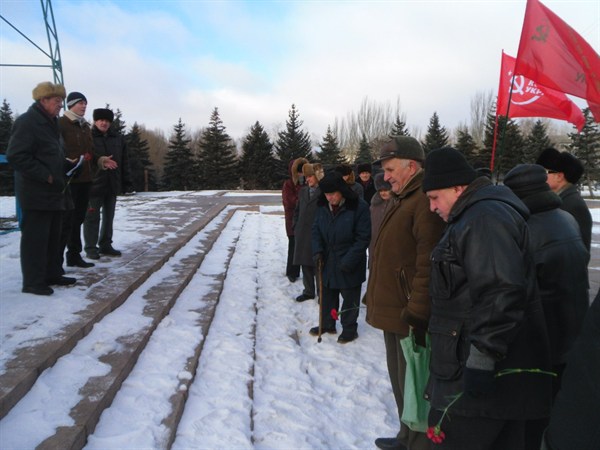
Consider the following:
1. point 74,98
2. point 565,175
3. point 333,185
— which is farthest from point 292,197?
point 565,175

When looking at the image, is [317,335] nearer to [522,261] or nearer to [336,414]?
[336,414]

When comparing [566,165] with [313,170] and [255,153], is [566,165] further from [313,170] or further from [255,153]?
[255,153]

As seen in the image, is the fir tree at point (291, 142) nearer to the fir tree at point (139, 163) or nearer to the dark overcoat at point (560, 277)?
the fir tree at point (139, 163)

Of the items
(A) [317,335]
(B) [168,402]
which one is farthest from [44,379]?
(A) [317,335]

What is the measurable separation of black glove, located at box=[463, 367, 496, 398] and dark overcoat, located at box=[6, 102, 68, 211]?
12.9 ft

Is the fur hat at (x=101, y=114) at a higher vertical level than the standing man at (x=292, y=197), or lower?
higher

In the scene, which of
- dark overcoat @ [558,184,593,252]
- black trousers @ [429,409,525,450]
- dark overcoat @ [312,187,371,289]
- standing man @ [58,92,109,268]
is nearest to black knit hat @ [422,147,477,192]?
black trousers @ [429,409,525,450]

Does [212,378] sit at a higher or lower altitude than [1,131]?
lower

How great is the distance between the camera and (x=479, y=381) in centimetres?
164

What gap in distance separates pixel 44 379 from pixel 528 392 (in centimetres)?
280

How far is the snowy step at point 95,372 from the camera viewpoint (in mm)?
2367

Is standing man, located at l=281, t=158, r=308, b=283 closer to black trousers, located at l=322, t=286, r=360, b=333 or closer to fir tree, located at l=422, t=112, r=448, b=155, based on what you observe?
black trousers, located at l=322, t=286, r=360, b=333

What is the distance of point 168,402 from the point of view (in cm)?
294

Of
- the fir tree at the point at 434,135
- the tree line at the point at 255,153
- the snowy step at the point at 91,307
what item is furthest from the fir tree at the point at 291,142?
the snowy step at the point at 91,307
